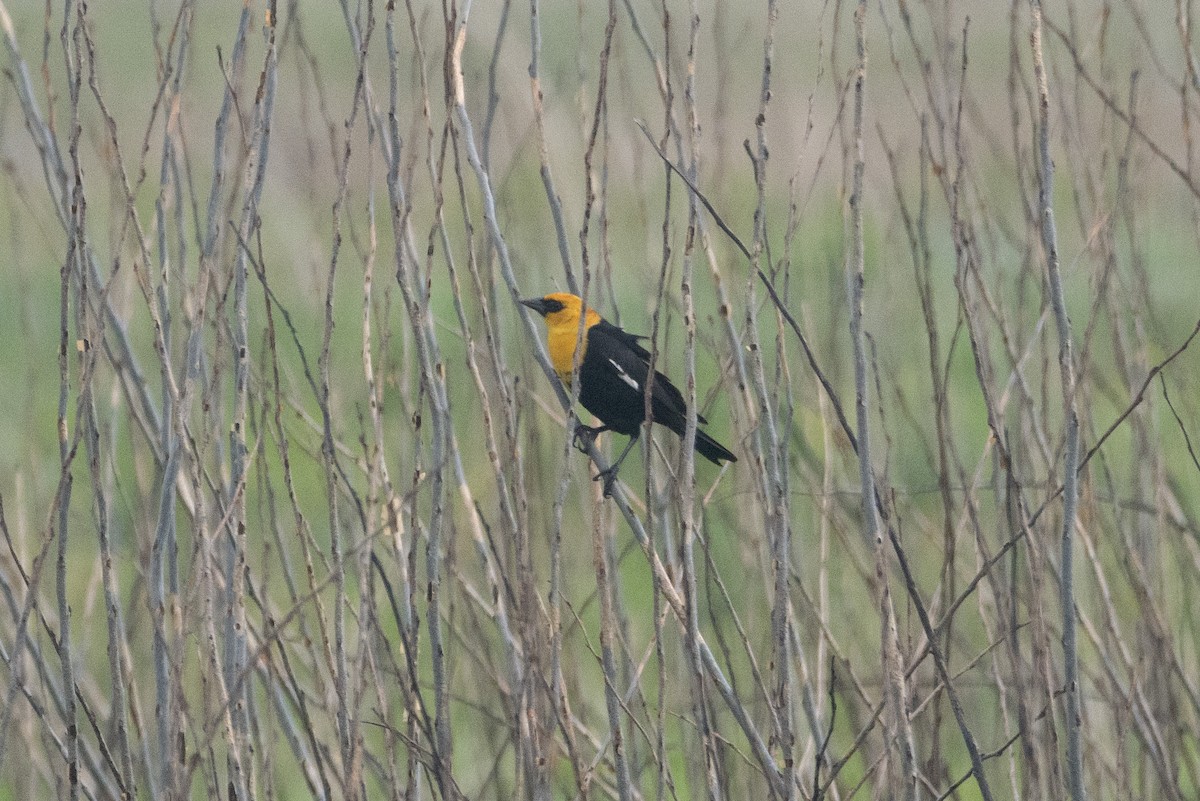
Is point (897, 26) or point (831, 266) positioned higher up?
point (897, 26)

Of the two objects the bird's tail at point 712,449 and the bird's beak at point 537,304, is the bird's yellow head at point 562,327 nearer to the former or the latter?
the bird's beak at point 537,304

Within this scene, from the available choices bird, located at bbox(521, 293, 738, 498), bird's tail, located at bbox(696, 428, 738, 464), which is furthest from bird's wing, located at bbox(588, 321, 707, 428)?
bird's tail, located at bbox(696, 428, 738, 464)

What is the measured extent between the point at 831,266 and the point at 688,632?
1.11m

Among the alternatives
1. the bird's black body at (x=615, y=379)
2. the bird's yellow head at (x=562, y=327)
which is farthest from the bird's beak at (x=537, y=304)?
the bird's black body at (x=615, y=379)

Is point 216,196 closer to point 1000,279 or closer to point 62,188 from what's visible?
point 62,188

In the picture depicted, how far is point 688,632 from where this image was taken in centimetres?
185

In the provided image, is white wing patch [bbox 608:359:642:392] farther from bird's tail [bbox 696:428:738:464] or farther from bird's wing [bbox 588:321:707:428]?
bird's tail [bbox 696:428:738:464]

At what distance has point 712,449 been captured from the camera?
3.17m

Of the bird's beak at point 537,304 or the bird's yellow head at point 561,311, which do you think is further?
the bird's yellow head at point 561,311

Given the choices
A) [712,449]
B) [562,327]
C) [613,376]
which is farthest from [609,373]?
[712,449]

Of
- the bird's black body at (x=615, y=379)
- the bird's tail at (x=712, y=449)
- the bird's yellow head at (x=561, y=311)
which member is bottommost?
the bird's tail at (x=712, y=449)

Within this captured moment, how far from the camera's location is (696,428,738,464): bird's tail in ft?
9.86

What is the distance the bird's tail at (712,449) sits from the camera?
3005 mm

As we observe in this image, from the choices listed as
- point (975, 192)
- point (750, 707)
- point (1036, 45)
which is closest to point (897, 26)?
point (750, 707)
